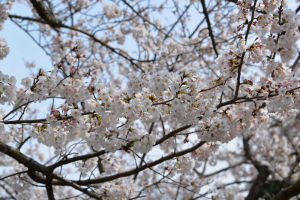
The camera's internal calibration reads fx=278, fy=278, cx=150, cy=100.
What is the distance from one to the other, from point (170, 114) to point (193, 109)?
240 millimetres

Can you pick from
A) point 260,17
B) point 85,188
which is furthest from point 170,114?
point 85,188

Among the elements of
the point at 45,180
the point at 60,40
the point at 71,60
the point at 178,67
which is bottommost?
the point at 45,180

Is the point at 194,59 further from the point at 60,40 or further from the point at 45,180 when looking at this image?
the point at 45,180

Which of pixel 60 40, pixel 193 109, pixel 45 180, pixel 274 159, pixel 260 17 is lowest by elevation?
pixel 193 109

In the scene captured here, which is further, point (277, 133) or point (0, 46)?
point (277, 133)

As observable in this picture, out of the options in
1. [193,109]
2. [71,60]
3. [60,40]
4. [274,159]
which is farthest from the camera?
[274,159]

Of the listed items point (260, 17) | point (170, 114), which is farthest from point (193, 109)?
point (260, 17)

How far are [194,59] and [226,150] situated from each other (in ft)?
23.4

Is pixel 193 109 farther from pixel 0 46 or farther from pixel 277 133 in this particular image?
pixel 277 133

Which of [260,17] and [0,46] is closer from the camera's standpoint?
[260,17]

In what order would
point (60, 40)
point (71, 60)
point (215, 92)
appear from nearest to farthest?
point (215, 92), point (71, 60), point (60, 40)

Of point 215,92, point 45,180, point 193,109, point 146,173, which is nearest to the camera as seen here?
point 193,109

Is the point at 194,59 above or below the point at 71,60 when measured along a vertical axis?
above

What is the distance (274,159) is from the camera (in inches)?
453
